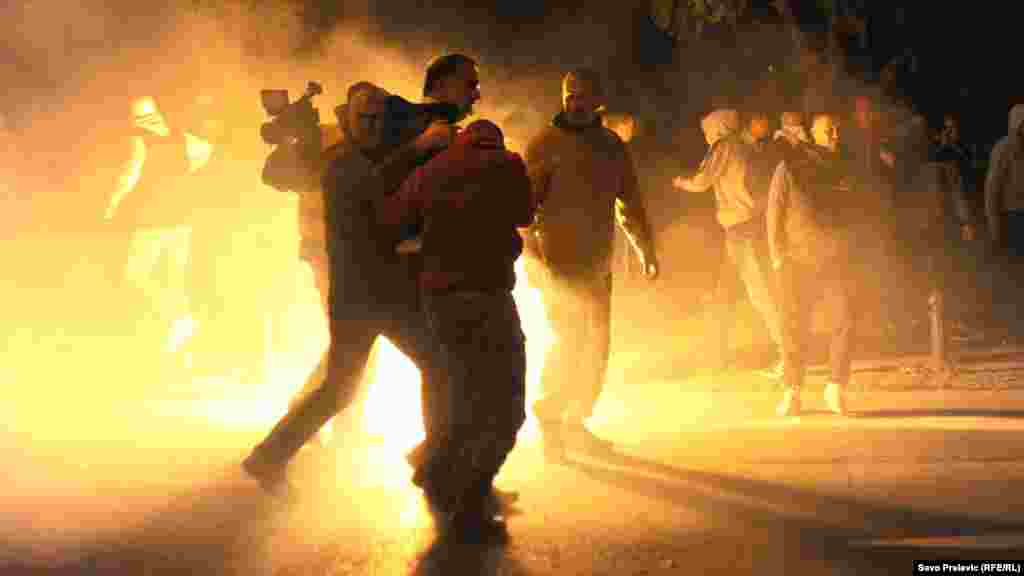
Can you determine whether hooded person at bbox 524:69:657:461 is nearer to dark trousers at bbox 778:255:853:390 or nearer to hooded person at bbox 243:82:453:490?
hooded person at bbox 243:82:453:490

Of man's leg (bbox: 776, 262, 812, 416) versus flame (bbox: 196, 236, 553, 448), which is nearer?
flame (bbox: 196, 236, 553, 448)

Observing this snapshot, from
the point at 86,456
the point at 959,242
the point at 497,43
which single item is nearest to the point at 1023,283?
the point at 959,242

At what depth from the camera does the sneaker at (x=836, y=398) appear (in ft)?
31.4

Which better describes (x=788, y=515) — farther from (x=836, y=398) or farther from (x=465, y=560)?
(x=836, y=398)

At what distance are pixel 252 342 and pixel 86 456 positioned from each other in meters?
4.54

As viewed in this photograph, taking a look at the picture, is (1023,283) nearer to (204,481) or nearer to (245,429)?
(245,429)

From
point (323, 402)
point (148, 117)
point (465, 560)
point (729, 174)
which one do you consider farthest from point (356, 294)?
point (148, 117)

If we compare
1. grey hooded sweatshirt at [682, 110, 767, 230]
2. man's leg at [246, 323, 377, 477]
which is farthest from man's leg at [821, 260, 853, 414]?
man's leg at [246, 323, 377, 477]

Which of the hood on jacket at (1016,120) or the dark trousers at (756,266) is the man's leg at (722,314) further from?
the hood on jacket at (1016,120)

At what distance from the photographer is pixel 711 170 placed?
1075 cm

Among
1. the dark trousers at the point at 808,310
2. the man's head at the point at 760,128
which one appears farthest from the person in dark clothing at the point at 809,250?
the man's head at the point at 760,128

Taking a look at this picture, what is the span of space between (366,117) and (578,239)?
1358 millimetres

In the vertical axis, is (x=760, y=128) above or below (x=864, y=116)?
below

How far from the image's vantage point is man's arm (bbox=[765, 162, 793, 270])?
31.3 ft
